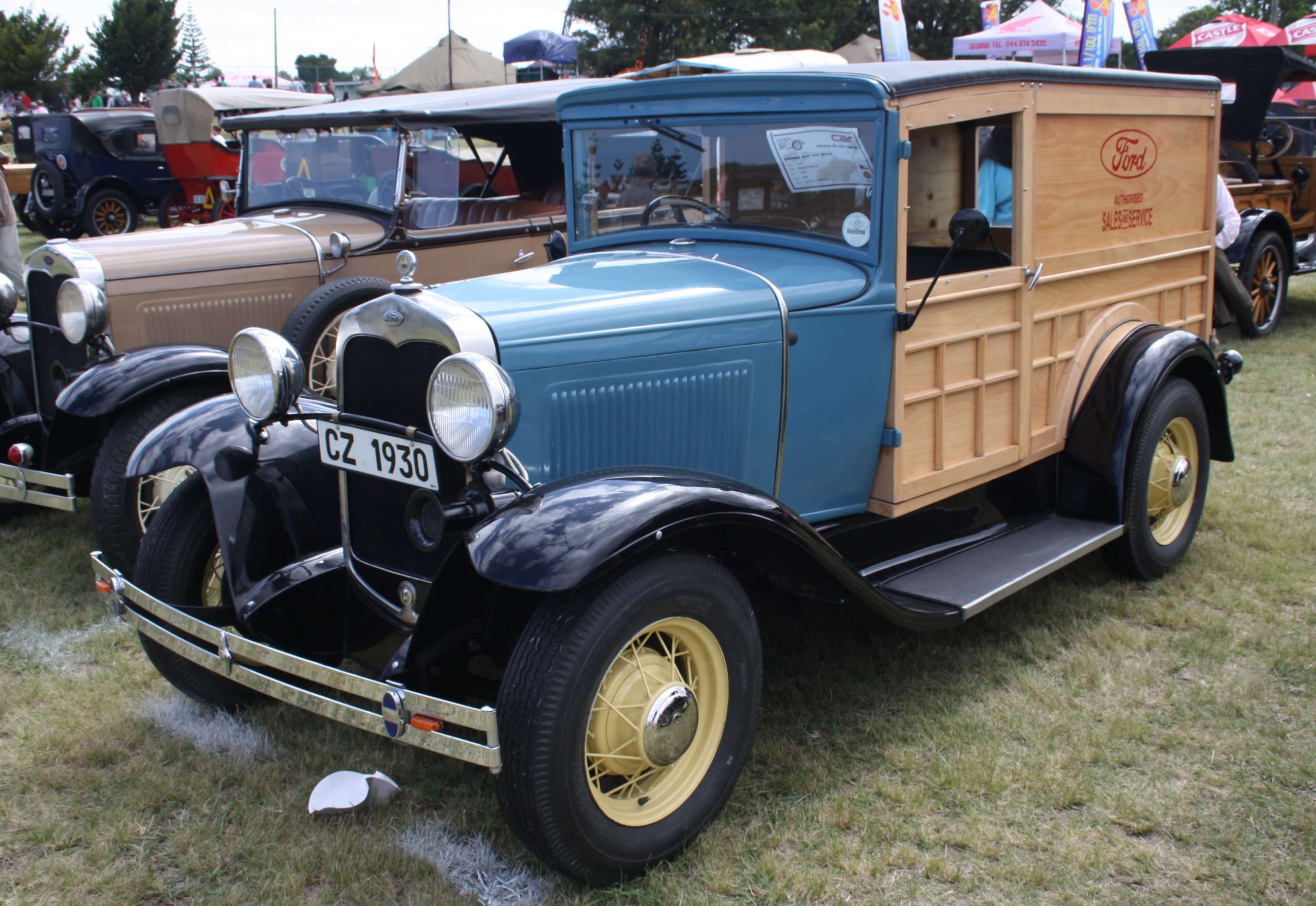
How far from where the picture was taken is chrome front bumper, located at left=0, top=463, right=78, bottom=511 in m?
3.93

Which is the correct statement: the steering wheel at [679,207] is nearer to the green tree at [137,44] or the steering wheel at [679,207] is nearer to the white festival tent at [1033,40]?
the white festival tent at [1033,40]

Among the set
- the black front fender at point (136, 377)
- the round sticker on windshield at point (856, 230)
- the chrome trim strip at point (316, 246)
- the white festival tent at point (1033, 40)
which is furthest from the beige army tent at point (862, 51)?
the round sticker on windshield at point (856, 230)

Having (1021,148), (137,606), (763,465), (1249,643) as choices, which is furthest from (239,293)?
(1249,643)

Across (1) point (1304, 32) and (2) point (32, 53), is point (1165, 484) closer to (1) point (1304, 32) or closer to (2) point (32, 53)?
(1) point (1304, 32)

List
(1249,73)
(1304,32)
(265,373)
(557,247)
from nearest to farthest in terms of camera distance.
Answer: (265,373), (557,247), (1249,73), (1304,32)

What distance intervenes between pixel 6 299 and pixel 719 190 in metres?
3.57

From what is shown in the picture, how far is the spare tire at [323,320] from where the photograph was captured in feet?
16.0

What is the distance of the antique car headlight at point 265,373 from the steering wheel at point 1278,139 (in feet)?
33.7

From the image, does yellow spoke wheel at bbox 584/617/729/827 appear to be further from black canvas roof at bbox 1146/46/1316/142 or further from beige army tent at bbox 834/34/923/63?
beige army tent at bbox 834/34/923/63

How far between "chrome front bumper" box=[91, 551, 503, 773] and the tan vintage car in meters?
0.96

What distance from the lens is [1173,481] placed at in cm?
408

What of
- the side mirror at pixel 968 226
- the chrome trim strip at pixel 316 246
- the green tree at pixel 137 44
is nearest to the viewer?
the side mirror at pixel 968 226

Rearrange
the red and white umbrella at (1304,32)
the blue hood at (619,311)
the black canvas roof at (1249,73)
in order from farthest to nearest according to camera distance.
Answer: the red and white umbrella at (1304,32) < the black canvas roof at (1249,73) < the blue hood at (619,311)

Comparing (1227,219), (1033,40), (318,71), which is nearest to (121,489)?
(1227,219)
